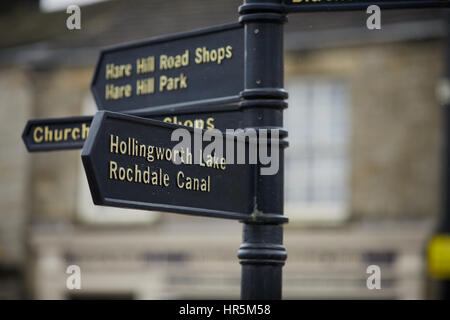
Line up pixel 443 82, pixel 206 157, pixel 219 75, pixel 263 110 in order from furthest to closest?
pixel 443 82 < pixel 219 75 < pixel 263 110 < pixel 206 157

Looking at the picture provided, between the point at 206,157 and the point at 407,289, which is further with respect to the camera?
the point at 407,289

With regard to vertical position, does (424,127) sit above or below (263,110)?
above

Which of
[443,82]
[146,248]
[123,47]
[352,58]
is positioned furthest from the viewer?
[146,248]

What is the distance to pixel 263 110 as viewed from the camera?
388 cm

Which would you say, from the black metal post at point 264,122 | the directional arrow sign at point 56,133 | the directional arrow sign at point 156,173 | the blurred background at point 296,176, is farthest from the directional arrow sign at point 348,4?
the blurred background at point 296,176

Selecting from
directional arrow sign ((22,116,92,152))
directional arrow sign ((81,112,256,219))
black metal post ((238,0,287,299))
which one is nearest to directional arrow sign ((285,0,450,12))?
black metal post ((238,0,287,299))

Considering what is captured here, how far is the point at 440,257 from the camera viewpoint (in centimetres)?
1355

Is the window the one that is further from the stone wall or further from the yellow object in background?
the yellow object in background

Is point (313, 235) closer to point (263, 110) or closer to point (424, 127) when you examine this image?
point (424, 127)

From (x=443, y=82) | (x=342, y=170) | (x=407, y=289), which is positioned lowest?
(x=407, y=289)

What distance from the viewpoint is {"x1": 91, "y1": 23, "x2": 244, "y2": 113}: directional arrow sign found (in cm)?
412

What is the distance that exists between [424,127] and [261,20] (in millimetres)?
10857

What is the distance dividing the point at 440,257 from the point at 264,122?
1029cm

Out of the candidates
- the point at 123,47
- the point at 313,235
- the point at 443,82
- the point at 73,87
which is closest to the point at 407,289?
the point at 313,235
